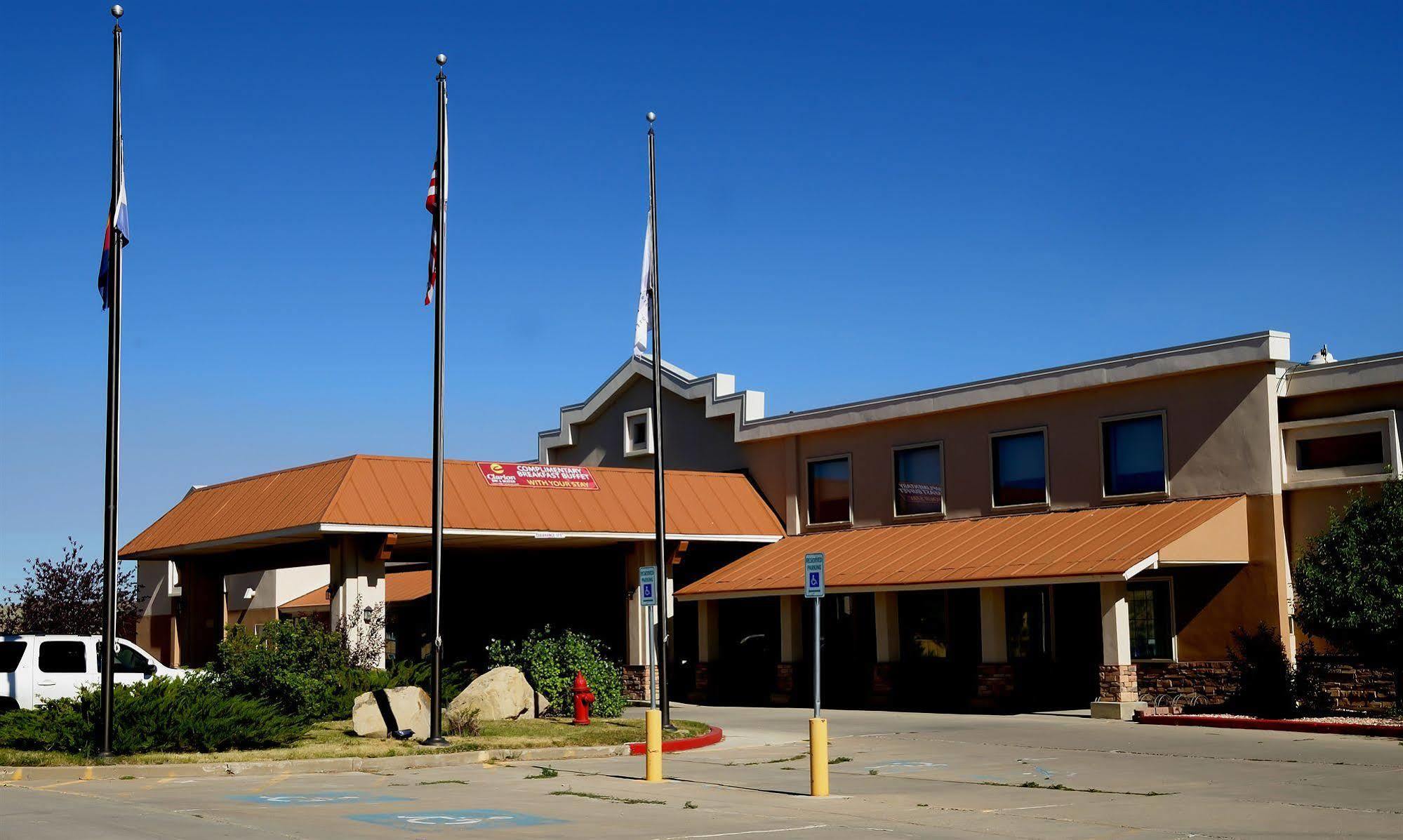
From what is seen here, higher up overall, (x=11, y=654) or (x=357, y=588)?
(x=357, y=588)

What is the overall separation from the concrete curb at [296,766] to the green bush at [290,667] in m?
4.04

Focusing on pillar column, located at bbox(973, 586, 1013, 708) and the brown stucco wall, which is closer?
pillar column, located at bbox(973, 586, 1013, 708)

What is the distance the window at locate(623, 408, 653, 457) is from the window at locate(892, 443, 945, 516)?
7722 millimetres

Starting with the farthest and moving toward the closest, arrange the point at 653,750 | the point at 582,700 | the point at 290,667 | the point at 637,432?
the point at 637,432, the point at 582,700, the point at 290,667, the point at 653,750

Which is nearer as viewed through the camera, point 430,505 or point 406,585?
point 430,505

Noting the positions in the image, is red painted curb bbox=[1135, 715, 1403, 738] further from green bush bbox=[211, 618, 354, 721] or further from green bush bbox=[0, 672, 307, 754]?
green bush bbox=[0, 672, 307, 754]

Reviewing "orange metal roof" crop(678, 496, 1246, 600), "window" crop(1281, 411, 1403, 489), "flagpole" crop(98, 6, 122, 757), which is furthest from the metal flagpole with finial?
"window" crop(1281, 411, 1403, 489)

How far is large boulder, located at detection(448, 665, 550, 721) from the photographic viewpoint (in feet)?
85.6

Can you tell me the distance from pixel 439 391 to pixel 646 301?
4399mm

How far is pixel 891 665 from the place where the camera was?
32531 millimetres

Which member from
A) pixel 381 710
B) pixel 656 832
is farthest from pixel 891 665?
pixel 656 832

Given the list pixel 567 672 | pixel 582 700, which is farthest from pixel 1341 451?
pixel 567 672

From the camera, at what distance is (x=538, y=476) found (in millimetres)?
33156

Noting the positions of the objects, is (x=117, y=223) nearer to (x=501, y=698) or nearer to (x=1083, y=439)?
(x=501, y=698)
